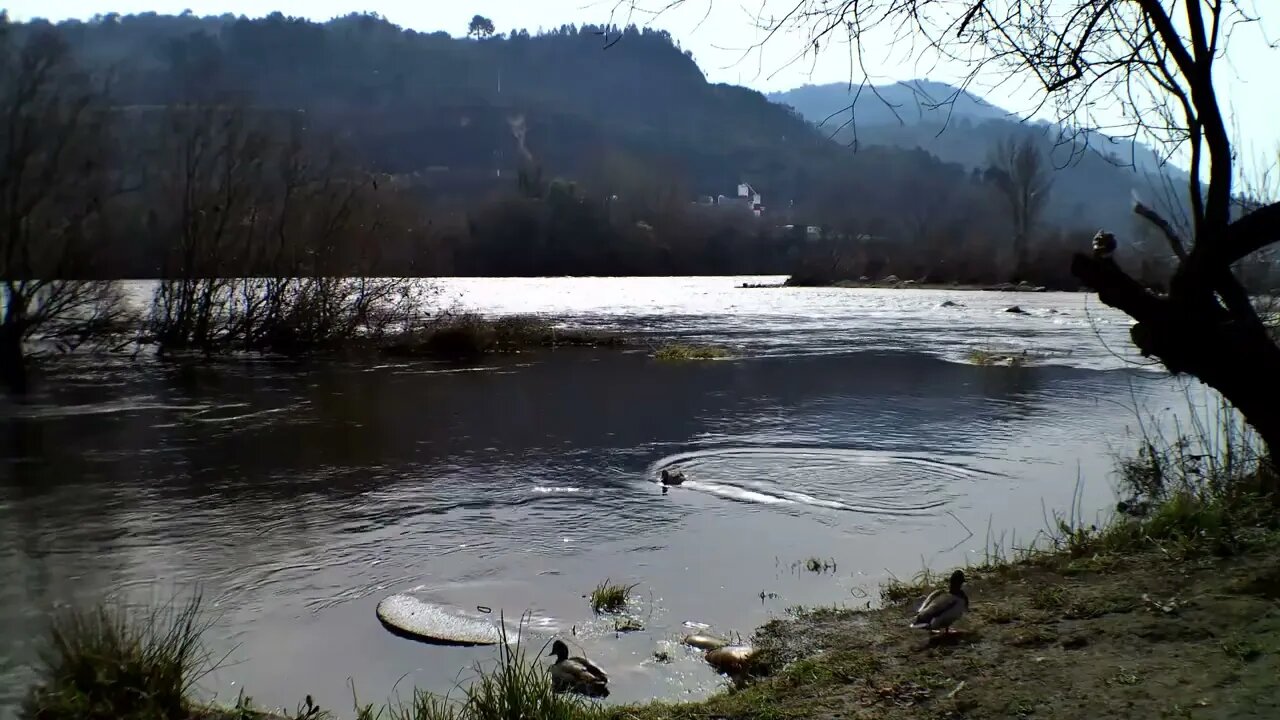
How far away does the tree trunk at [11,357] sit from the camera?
23.9m

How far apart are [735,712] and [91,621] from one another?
4.08 m

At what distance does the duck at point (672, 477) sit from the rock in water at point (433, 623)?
5.20 meters

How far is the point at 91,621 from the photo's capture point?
19.1ft

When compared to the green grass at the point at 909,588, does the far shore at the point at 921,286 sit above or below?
above

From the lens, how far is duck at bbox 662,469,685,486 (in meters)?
12.9

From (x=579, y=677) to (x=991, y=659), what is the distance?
8.46ft

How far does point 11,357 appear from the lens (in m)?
24.3

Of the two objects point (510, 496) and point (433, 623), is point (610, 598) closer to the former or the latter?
point (433, 623)

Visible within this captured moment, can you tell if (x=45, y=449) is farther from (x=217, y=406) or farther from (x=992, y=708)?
(x=992, y=708)

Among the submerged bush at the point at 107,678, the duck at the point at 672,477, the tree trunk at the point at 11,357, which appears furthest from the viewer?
the tree trunk at the point at 11,357

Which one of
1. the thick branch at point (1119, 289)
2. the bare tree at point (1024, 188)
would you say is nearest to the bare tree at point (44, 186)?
the thick branch at point (1119, 289)

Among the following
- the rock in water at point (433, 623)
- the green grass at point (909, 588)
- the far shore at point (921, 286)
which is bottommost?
the rock in water at point (433, 623)

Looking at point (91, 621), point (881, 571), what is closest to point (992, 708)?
point (881, 571)

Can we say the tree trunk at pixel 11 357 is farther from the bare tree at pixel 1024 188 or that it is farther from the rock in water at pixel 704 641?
the bare tree at pixel 1024 188
